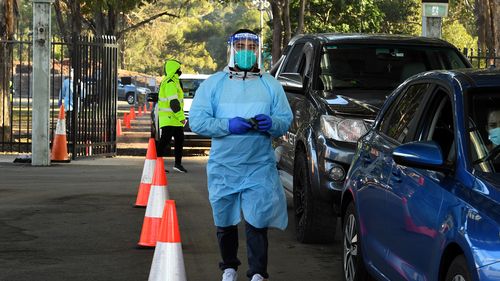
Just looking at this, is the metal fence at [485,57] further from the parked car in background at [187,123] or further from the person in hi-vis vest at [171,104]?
the parked car in background at [187,123]

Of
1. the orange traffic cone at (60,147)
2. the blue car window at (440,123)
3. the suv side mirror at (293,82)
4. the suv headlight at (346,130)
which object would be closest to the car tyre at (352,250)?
the blue car window at (440,123)

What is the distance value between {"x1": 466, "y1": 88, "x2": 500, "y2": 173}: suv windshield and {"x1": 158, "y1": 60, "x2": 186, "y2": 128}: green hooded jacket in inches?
449

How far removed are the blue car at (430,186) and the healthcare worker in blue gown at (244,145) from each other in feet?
2.14

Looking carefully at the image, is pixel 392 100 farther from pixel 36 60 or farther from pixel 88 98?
pixel 88 98

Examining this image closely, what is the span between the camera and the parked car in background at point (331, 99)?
385 inches

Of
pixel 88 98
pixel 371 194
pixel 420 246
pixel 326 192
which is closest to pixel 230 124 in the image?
pixel 371 194

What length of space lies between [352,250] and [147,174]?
510 centimetres

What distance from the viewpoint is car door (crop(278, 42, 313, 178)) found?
10.8m

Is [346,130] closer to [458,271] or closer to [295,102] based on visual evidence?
[295,102]

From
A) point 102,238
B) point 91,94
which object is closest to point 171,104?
point 91,94

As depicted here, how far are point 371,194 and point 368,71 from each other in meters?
4.09

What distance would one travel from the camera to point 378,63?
11.2 m

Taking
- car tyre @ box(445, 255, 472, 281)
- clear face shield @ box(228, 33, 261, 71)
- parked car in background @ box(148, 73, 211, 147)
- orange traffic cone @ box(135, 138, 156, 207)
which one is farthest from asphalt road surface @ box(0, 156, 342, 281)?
parked car in background @ box(148, 73, 211, 147)

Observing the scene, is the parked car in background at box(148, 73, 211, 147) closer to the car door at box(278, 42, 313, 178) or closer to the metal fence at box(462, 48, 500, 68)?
the metal fence at box(462, 48, 500, 68)
